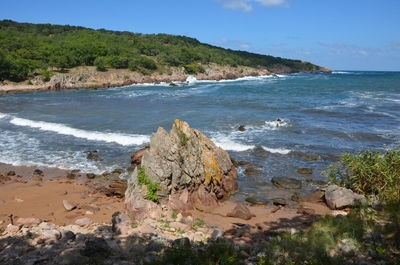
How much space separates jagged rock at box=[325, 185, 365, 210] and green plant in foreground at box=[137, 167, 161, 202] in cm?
626

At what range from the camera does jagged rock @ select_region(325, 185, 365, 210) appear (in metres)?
10.9

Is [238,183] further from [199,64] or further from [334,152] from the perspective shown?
[199,64]

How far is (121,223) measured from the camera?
358 inches

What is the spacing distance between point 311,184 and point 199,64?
335 feet

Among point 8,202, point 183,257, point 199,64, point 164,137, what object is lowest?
point 8,202

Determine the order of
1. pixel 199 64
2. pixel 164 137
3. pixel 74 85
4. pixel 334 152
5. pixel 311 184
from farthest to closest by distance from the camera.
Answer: pixel 199 64 < pixel 74 85 < pixel 334 152 < pixel 311 184 < pixel 164 137

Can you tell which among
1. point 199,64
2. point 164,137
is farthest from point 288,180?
point 199,64

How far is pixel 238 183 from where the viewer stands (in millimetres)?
14453

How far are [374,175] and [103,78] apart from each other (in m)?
79.0

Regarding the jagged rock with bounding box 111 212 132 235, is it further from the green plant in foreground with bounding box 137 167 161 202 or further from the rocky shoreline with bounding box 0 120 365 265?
the green plant in foreground with bounding box 137 167 161 202

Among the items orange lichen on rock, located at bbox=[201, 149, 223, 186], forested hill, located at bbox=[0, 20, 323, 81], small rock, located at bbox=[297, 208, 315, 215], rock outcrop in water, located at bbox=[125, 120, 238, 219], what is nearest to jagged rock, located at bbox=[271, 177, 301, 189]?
rock outcrop in water, located at bbox=[125, 120, 238, 219]

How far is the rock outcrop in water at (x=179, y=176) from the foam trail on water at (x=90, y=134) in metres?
8.87

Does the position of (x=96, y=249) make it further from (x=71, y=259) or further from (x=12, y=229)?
(x=12, y=229)

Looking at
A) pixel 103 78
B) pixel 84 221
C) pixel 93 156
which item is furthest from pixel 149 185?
pixel 103 78
